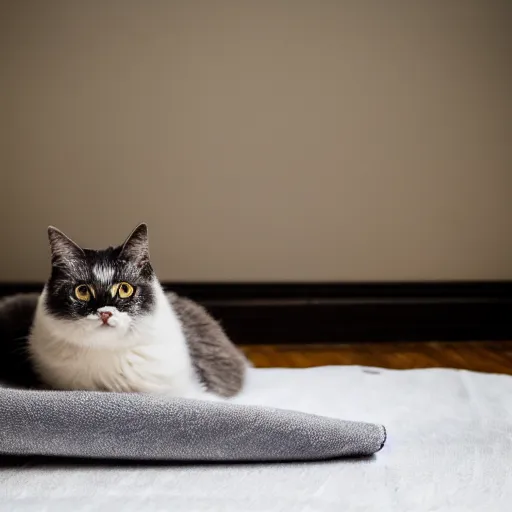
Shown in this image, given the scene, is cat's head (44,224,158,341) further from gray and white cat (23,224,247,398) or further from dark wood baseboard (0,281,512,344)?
dark wood baseboard (0,281,512,344)

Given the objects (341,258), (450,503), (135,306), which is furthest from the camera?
(341,258)

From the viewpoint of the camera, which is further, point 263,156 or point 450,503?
point 263,156

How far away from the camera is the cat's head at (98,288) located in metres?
1.05

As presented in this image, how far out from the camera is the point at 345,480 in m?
0.92

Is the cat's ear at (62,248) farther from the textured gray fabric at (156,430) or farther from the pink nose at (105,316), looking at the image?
the textured gray fabric at (156,430)

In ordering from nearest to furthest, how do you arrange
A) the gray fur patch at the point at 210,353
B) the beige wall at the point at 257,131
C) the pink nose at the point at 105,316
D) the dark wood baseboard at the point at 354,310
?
the pink nose at the point at 105,316, the gray fur patch at the point at 210,353, the beige wall at the point at 257,131, the dark wood baseboard at the point at 354,310

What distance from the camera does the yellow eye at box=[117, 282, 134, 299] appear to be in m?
1.08

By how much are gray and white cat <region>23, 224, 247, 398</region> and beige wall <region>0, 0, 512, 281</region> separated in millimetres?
991

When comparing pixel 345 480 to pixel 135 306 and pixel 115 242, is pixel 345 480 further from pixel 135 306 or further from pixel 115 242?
pixel 115 242

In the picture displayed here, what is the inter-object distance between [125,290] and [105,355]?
4.3 inches

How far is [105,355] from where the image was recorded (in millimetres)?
1085

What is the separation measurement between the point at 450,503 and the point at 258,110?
1.48 m

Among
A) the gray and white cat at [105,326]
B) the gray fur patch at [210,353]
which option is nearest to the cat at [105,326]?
the gray and white cat at [105,326]

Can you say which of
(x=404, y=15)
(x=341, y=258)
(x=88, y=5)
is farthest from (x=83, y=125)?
(x=404, y=15)
